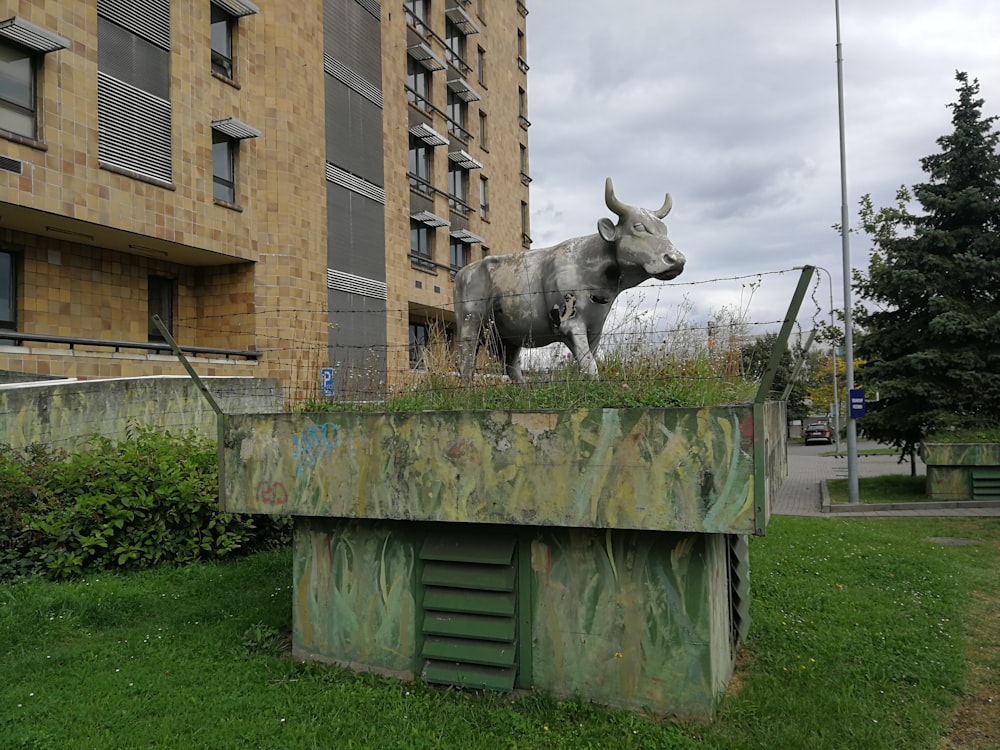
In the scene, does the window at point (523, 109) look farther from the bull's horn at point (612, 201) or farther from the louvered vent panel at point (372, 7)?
the bull's horn at point (612, 201)

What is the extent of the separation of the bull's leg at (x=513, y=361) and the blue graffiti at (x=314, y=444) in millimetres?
1384

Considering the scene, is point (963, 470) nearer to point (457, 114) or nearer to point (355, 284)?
point (355, 284)

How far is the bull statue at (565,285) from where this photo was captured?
17.7 ft

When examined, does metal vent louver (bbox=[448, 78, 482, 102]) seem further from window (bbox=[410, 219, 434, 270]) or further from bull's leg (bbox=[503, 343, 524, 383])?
bull's leg (bbox=[503, 343, 524, 383])

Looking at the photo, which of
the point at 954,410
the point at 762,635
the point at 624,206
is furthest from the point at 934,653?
the point at 954,410

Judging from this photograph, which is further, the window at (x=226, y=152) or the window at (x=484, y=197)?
the window at (x=484, y=197)

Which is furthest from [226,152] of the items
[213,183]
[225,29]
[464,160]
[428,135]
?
[464,160]

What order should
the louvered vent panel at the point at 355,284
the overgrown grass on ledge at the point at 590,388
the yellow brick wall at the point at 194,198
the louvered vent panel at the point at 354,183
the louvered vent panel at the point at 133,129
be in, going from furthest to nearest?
the louvered vent panel at the point at 354,183 < the louvered vent panel at the point at 355,284 < the louvered vent panel at the point at 133,129 < the yellow brick wall at the point at 194,198 < the overgrown grass on ledge at the point at 590,388

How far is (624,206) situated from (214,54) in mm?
15649

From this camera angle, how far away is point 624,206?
17.9 ft

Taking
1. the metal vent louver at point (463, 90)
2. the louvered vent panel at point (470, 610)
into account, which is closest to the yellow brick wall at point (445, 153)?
the metal vent louver at point (463, 90)

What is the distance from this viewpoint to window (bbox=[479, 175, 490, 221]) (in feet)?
102

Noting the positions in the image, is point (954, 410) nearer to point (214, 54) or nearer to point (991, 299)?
point (991, 299)

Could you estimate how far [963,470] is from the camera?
1473 cm
